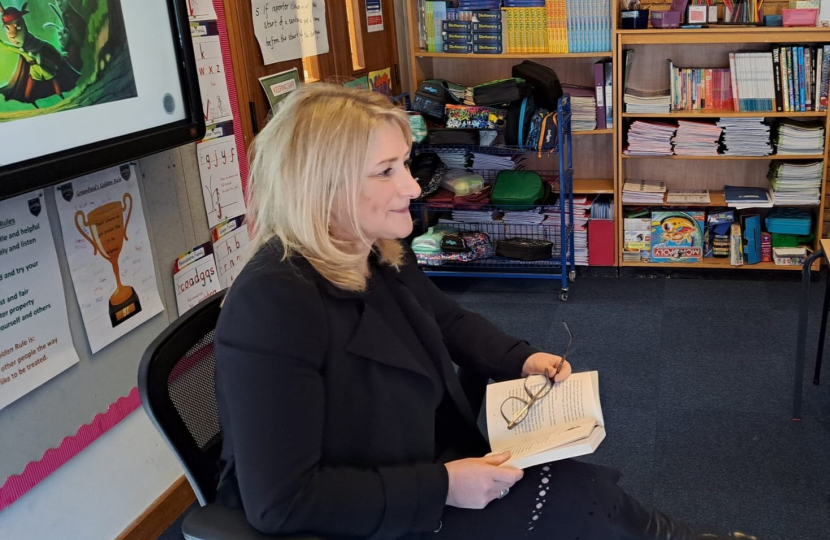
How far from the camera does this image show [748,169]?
160 inches

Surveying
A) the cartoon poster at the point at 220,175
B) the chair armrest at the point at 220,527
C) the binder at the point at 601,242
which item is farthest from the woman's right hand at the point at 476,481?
the binder at the point at 601,242

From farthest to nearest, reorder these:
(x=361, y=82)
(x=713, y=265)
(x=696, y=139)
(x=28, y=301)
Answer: (x=713, y=265)
(x=696, y=139)
(x=361, y=82)
(x=28, y=301)

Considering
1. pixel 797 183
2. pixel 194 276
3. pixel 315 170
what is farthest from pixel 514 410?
pixel 797 183

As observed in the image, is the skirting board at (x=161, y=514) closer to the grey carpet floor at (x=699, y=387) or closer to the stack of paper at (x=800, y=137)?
the grey carpet floor at (x=699, y=387)

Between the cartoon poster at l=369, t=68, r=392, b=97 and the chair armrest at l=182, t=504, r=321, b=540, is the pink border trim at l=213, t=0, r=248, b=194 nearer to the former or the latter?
the cartoon poster at l=369, t=68, r=392, b=97

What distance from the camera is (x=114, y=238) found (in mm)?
1996

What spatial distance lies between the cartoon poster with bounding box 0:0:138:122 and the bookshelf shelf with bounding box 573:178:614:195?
2.66 meters

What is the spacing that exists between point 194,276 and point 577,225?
2.27 meters

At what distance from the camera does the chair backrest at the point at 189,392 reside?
1.23m

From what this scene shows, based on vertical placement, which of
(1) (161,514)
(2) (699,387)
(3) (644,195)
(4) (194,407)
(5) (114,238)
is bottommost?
(2) (699,387)

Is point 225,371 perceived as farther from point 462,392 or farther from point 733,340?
point 733,340

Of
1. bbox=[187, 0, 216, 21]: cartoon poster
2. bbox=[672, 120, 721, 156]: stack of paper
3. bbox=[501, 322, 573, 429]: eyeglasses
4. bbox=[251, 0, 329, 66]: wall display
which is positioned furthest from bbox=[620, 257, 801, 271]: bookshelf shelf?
bbox=[501, 322, 573, 429]: eyeglasses

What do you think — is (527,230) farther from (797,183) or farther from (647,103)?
(797,183)

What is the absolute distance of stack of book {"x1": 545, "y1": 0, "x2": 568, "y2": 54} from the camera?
3811mm
